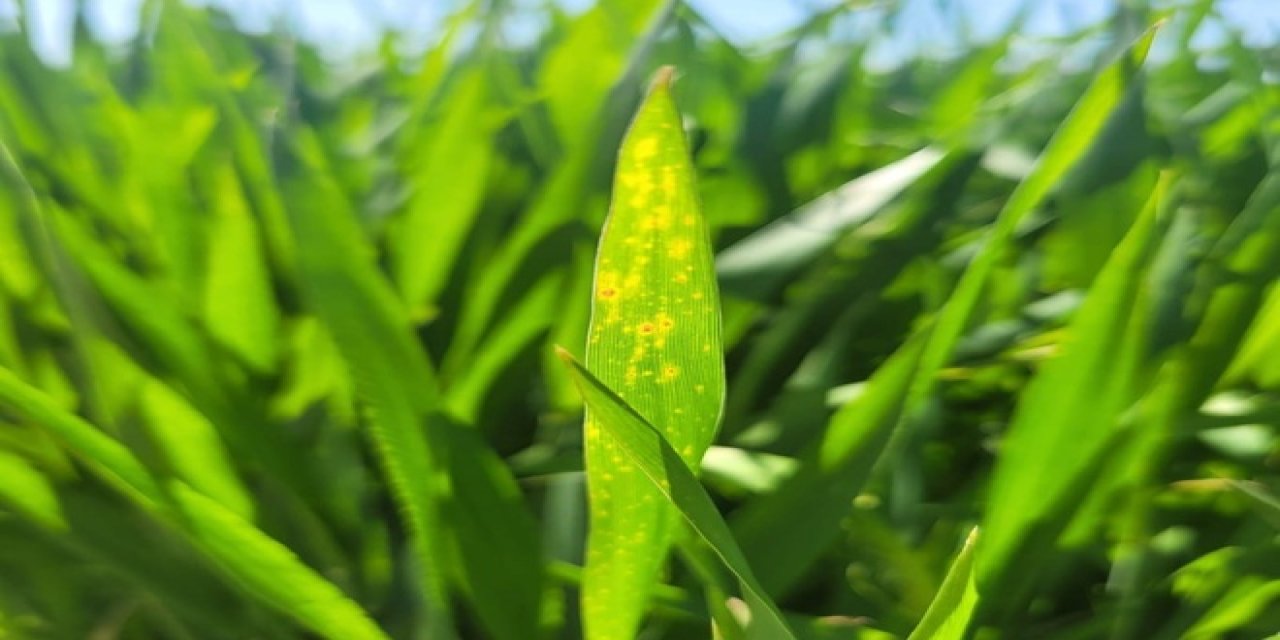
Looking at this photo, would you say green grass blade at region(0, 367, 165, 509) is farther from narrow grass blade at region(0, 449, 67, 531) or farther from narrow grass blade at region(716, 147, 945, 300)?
narrow grass blade at region(716, 147, 945, 300)

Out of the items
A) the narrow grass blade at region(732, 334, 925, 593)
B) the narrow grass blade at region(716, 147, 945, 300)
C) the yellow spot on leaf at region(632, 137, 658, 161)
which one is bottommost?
the narrow grass blade at region(732, 334, 925, 593)

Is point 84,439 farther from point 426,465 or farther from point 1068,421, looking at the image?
point 1068,421

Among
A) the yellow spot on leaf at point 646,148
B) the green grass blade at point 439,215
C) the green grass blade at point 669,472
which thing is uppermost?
the green grass blade at point 439,215

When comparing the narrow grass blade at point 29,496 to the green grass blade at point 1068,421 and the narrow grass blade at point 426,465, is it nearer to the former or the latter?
the narrow grass blade at point 426,465

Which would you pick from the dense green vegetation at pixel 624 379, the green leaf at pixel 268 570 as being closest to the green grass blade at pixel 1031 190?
the dense green vegetation at pixel 624 379

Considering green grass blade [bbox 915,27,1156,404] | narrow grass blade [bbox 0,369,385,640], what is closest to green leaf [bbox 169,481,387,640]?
narrow grass blade [bbox 0,369,385,640]
